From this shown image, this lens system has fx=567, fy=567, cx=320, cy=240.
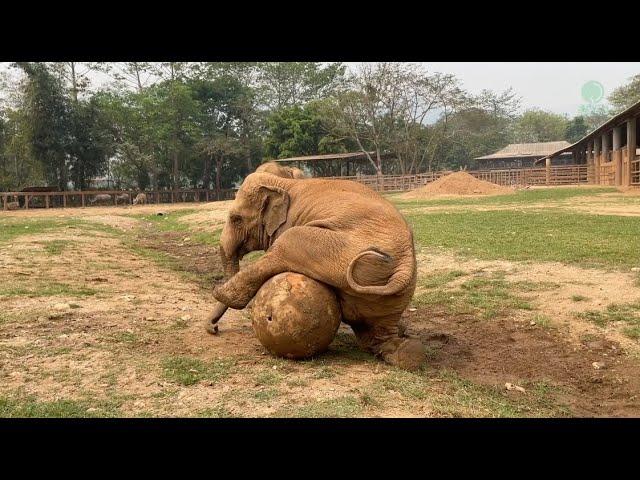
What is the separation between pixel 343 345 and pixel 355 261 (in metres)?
1.36

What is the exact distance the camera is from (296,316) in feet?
15.9

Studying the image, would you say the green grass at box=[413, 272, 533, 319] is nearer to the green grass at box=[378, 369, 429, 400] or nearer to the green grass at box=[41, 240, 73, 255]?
the green grass at box=[378, 369, 429, 400]

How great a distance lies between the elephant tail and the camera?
4.75 meters

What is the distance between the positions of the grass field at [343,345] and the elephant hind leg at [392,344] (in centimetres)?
13

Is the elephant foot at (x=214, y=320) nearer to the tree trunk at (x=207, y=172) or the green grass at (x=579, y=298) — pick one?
the green grass at (x=579, y=298)

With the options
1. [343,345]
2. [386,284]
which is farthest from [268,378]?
[343,345]

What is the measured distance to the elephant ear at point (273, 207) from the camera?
5.94 metres

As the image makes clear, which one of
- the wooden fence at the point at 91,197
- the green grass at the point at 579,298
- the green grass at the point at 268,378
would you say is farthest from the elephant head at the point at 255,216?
the wooden fence at the point at 91,197

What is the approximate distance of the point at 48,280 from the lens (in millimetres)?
8633

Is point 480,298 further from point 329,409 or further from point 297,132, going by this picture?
point 297,132

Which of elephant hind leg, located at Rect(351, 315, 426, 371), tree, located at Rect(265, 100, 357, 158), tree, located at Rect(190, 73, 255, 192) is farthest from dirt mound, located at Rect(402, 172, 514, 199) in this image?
elephant hind leg, located at Rect(351, 315, 426, 371)

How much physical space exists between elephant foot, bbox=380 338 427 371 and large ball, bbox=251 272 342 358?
1.85 ft

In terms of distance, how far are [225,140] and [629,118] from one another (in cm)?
3385

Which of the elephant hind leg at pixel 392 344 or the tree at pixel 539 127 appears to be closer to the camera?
the elephant hind leg at pixel 392 344
